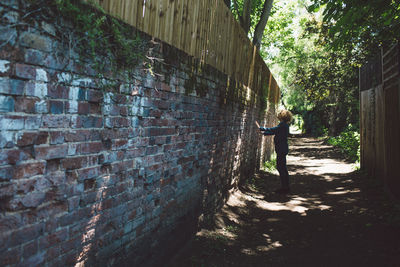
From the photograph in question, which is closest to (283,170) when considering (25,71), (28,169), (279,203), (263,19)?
(279,203)

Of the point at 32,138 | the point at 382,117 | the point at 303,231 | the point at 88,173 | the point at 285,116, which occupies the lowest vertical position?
the point at 303,231

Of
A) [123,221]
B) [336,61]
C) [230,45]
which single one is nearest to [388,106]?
[230,45]

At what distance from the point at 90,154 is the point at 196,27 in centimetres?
240

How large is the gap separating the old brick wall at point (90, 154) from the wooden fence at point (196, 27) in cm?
19

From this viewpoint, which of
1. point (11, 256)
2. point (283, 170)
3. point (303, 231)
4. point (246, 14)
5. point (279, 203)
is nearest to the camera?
point (11, 256)

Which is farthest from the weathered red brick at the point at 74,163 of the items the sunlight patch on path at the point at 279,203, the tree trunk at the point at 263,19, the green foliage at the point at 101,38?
the tree trunk at the point at 263,19

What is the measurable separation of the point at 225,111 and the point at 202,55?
136 cm

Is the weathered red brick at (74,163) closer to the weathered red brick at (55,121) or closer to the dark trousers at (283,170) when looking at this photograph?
the weathered red brick at (55,121)

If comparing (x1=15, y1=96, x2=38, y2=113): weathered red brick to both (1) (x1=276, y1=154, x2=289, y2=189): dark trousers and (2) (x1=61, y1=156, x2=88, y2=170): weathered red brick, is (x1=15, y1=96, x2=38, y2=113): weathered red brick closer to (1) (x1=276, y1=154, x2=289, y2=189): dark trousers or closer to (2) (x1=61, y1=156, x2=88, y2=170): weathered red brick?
(2) (x1=61, y1=156, x2=88, y2=170): weathered red brick

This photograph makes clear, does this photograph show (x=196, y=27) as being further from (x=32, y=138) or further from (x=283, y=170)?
(x=283, y=170)

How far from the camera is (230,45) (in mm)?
5281

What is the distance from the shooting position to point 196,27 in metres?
3.72

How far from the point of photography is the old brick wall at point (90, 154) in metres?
1.46

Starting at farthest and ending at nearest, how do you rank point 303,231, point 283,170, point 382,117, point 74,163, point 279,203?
point 283,170
point 382,117
point 279,203
point 303,231
point 74,163
